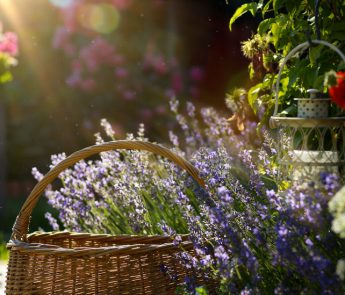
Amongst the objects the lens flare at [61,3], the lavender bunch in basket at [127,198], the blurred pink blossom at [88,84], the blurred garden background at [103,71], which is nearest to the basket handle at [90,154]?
the lavender bunch in basket at [127,198]

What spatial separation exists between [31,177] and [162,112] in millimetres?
1659

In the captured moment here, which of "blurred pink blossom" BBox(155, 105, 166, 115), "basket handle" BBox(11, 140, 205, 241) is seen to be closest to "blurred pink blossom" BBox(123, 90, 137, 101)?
"blurred pink blossom" BBox(155, 105, 166, 115)

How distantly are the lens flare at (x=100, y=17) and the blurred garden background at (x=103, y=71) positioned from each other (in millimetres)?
10

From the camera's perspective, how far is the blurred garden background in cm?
607

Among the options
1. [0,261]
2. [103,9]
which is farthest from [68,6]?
[0,261]

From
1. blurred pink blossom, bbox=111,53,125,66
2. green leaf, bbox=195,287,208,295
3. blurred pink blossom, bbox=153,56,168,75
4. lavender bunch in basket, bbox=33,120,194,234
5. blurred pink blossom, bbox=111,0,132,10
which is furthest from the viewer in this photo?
blurred pink blossom, bbox=111,0,132,10

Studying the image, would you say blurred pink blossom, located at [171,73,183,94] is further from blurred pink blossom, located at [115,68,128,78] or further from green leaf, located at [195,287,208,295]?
green leaf, located at [195,287,208,295]

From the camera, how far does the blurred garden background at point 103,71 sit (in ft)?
19.9

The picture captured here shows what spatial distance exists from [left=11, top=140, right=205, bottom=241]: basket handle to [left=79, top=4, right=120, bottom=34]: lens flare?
428 centimetres

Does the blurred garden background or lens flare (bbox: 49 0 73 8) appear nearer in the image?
the blurred garden background

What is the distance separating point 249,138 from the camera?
3.74 metres

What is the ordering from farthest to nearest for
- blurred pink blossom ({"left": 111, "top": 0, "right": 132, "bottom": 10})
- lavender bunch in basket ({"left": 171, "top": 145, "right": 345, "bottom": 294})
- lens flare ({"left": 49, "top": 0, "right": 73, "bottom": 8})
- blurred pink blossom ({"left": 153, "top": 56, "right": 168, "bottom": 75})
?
lens flare ({"left": 49, "top": 0, "right": 73, "bottom": 8})
blurred pink blossom ({"left": 111, "top": 0, "right": 132, "bottom": 10})
blurred pink blossom ({"left": 153, "top": 56, "right": 168, "bottom": 75})
lavender bunch in basket ({"left": 171, "top": 145, "right": 345, "bottom": 294})

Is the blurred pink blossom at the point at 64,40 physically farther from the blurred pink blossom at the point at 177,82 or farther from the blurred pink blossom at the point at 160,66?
the blurred pink blossom at the point at 177,82

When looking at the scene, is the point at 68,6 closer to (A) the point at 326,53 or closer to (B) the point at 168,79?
(B) the point at 168,79
